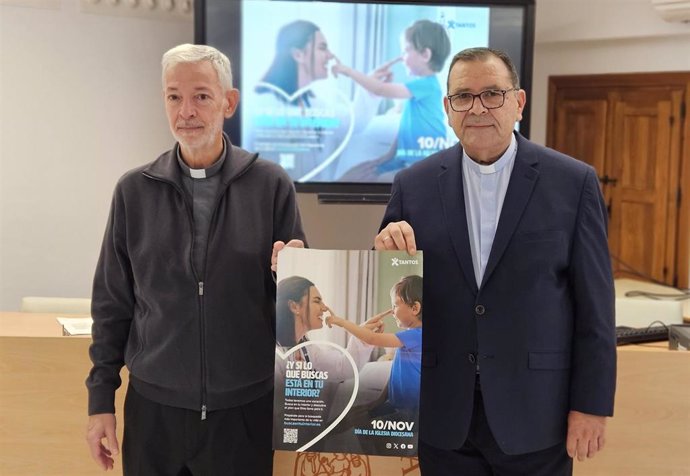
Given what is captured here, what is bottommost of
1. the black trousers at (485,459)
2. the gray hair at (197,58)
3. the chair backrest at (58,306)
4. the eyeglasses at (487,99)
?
the black trousers at (485,459)

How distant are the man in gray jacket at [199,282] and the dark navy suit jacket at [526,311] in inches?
15.5

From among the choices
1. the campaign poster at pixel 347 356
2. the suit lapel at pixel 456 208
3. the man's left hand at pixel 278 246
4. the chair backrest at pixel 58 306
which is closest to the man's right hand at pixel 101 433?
the campaign poster at pixel 347 356

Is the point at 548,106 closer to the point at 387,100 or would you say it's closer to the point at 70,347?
the point at 387,100

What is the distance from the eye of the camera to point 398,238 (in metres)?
1.99

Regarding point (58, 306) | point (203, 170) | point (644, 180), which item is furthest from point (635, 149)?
point (203, 170)

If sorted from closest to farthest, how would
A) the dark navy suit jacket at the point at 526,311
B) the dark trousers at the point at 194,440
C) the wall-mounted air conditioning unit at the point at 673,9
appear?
the dark navy suit jacket at the point at 526,311 → the dark trousers at the point at 194,440 → the wall-mounted air conditioning unit at the point at 673,9

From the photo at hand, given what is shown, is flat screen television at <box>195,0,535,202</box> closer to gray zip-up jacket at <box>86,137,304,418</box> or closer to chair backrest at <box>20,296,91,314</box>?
chair backrest at <box>20,296,91,314</box>

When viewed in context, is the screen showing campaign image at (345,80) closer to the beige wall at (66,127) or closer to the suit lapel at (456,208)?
the beige wall at (66,127)

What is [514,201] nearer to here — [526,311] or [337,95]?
[526,311]

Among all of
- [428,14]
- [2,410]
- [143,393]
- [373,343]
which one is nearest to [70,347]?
[2,410]

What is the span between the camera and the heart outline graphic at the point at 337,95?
5.08 meters

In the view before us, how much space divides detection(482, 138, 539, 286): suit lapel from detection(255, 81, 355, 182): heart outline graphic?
3.16m

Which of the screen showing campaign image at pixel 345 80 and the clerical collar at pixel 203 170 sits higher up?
the screen showing campaign image at pixel 345 80

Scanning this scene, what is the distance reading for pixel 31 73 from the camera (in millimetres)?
4996
